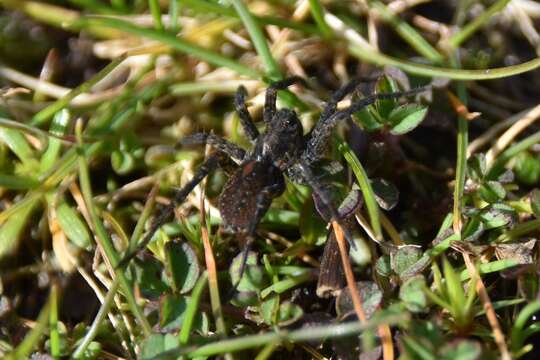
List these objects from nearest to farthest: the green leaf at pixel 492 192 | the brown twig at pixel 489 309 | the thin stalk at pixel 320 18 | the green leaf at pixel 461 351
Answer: the green leaf at pixel 461 351, the brown twig at pixel 489 309, the green leaf at pixel 492 192, the thin stalk at pixel 320 18

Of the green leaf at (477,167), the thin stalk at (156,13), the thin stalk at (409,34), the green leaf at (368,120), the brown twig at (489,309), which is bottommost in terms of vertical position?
the brown twig at (489,309)

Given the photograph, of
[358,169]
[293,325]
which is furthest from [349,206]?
[293,325]

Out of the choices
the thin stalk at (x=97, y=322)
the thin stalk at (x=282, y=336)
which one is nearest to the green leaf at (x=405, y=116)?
the thin stalk at (x=282, y=336)

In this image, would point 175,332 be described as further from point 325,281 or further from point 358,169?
point 358,169

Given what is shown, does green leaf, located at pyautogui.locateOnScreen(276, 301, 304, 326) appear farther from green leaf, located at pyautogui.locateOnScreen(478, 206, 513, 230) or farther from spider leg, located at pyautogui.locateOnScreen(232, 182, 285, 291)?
green leaf, located at pyautogui.locateOnScreen(478, 206, 513, 230)

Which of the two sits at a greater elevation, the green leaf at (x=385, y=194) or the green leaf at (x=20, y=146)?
the green leaf at (x=20, y=146)

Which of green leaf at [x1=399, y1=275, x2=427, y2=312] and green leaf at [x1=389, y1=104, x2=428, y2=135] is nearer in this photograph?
green leaf at [x1=399, y1=275, x2=427, y2=312]

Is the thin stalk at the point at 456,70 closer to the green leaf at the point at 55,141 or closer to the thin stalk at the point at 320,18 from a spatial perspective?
the thin stalk at the point at 320,18

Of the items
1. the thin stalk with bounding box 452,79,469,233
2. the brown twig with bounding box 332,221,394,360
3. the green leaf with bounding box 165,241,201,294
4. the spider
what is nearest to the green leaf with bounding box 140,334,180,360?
the green leaf with bounding box 165,241,201,294
